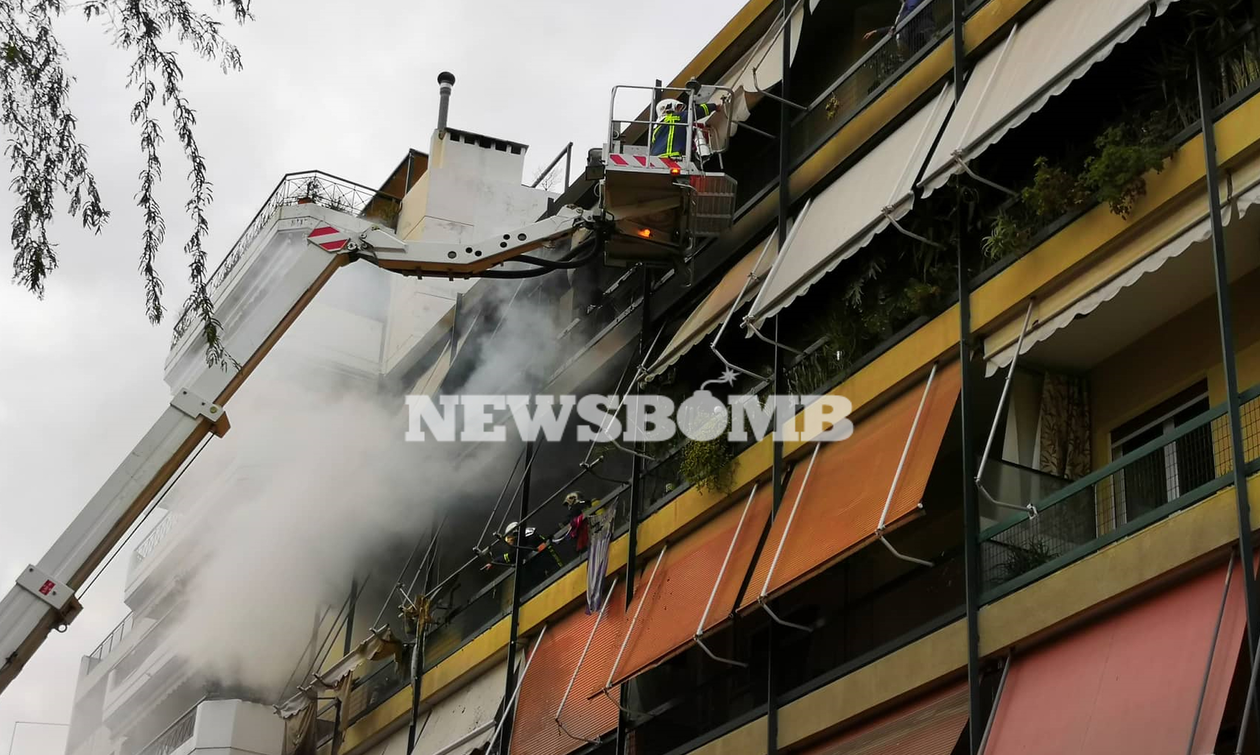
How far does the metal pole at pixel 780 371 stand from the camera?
16250 mm

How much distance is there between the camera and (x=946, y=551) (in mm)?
15234

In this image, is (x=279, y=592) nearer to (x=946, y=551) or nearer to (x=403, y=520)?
(x=403, y=520)

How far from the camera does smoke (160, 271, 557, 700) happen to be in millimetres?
26562

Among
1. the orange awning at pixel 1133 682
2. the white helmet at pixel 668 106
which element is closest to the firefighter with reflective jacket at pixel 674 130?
the white helmet at pixel 668 106

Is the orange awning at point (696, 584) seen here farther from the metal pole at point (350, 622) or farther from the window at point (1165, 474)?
the metal pole at point (350, 622)

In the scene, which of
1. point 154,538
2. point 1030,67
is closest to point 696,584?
point 1030,67

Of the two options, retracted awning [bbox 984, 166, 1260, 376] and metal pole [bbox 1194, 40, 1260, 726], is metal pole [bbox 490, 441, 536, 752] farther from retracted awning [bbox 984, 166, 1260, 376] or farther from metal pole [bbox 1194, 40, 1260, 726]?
metal pole [bbox 1194, 40, 1260, 726]

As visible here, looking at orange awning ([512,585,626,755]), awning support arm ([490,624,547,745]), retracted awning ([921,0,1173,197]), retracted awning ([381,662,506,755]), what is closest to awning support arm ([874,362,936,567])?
retracted awning ([921,0,1173,197])

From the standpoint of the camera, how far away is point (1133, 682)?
1172 centimetres

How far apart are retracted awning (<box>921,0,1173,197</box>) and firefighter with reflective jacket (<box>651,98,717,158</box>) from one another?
14.1ft

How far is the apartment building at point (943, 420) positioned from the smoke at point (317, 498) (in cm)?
345

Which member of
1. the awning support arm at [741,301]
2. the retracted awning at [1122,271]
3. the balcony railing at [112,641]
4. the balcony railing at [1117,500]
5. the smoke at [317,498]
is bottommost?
the balcony railing at [1117,500]

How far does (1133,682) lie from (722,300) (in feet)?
27.9

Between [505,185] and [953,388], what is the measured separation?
2061cm
